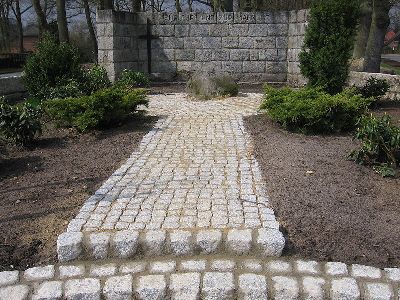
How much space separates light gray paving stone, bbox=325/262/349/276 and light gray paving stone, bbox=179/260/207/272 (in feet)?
3.02

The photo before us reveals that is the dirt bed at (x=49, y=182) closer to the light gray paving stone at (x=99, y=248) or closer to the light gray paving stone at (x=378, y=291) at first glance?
the light gray paving stone at (x=99, y=248)

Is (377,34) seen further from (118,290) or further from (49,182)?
(118,290)

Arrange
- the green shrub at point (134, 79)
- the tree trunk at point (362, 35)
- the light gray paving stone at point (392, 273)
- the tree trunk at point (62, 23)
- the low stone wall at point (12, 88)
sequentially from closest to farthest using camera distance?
the light gray paving stone at point (392, 273) < the low stone wall at point (12, 88) < the green shrub at point (134, 79) < the tree trunk at point (362, 35) < the tree trunk at point (62, 23)

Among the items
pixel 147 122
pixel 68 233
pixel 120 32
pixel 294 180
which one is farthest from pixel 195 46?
pixel 68 233

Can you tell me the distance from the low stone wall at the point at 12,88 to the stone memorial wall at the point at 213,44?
11.0ft

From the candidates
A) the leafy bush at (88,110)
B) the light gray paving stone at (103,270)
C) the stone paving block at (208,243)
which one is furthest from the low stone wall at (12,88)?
the stone paving block at (208,243)

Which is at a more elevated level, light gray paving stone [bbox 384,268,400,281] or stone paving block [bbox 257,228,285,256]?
stone paving block [bbox 257,228,285,256]

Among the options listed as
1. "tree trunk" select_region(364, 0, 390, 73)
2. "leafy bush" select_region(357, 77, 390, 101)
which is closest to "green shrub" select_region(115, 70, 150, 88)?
"leafy bush" select_region(357, 77, 390, 101)

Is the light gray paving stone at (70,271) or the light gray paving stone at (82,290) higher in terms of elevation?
the light gray paving stone at (70,271)

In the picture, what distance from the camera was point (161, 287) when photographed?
338cm

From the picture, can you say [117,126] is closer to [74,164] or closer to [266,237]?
[74,164]

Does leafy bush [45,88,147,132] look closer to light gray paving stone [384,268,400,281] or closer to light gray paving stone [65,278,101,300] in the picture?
light gray paving stone [65,278,101,300]

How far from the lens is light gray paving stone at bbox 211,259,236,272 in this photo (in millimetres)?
3566

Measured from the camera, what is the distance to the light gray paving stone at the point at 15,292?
336 cm
